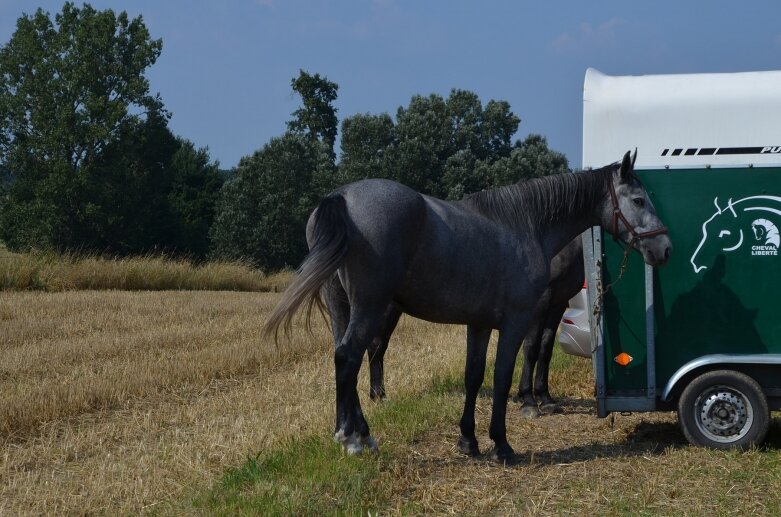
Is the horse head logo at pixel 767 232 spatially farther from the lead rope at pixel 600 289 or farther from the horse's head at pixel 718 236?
the lead rope at pixel 600 289

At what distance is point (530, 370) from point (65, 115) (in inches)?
1308

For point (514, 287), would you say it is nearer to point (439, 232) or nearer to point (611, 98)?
point (439, 232)

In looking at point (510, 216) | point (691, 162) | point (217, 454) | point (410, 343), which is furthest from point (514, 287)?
point (410, 343)

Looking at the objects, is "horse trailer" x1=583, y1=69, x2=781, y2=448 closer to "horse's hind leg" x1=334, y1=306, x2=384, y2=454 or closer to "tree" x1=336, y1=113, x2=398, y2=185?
"horse's hind leg" x1=334, y1=306, x2=384, y2=454

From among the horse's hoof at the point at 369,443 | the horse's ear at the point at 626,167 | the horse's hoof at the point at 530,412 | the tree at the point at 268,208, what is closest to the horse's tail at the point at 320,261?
the horse's hoof at the point at 369,443

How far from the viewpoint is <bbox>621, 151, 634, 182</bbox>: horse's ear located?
21.6 ft

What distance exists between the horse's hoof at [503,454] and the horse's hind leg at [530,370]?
76.9 inches

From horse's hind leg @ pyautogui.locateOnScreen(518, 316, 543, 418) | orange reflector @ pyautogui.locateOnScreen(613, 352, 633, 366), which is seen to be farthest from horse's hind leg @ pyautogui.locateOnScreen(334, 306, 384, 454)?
horse's hind leg @ pyautogui.locateOnScreen(518, 316, 543, 418)

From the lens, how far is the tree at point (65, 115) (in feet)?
124

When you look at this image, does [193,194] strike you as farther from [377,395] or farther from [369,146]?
[377,395]

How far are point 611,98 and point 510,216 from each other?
1328 mm

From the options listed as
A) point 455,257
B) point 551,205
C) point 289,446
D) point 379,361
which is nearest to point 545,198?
point 551,205

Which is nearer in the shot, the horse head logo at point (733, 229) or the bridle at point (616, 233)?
the bridle at point (616, 233)

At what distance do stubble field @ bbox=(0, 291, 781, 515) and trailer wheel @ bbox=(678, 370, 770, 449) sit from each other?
16cm
